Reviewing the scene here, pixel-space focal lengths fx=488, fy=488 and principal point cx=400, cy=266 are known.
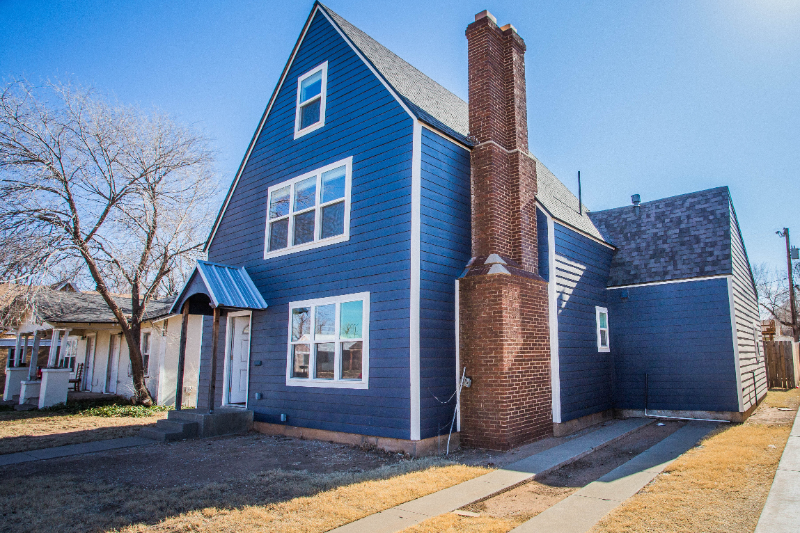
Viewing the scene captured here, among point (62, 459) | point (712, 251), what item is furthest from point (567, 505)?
point (712, 251)

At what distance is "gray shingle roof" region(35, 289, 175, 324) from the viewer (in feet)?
58.1

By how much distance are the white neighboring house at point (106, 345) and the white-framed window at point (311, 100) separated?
24.3 feet

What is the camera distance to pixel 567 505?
5344 millimetres

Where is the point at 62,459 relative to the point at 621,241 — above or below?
below

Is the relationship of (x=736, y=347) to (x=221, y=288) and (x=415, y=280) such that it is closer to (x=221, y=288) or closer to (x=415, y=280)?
(x=415, y=280)

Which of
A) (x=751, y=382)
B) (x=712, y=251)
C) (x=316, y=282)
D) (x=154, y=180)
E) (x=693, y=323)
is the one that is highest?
(x=154, y=180)

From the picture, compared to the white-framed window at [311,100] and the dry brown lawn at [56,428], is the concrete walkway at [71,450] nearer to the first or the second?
the dry brown lawn at [56,428]

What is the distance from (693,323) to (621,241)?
9.88 ft

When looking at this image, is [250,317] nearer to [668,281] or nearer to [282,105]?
[282,105]

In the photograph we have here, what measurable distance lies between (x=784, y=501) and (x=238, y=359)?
10.7 meters

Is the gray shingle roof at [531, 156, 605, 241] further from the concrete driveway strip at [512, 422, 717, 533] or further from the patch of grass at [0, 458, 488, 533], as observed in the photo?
the patch of grass at [0, 458, 488, 533]

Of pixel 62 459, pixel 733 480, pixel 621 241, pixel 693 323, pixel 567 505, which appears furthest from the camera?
pixel 621 241

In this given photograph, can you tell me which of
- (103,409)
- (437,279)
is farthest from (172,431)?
(103,409)

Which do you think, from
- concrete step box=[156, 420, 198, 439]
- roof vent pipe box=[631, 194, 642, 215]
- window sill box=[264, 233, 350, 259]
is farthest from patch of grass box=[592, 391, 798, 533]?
concrete step box=[156, 420, 198, 439]
